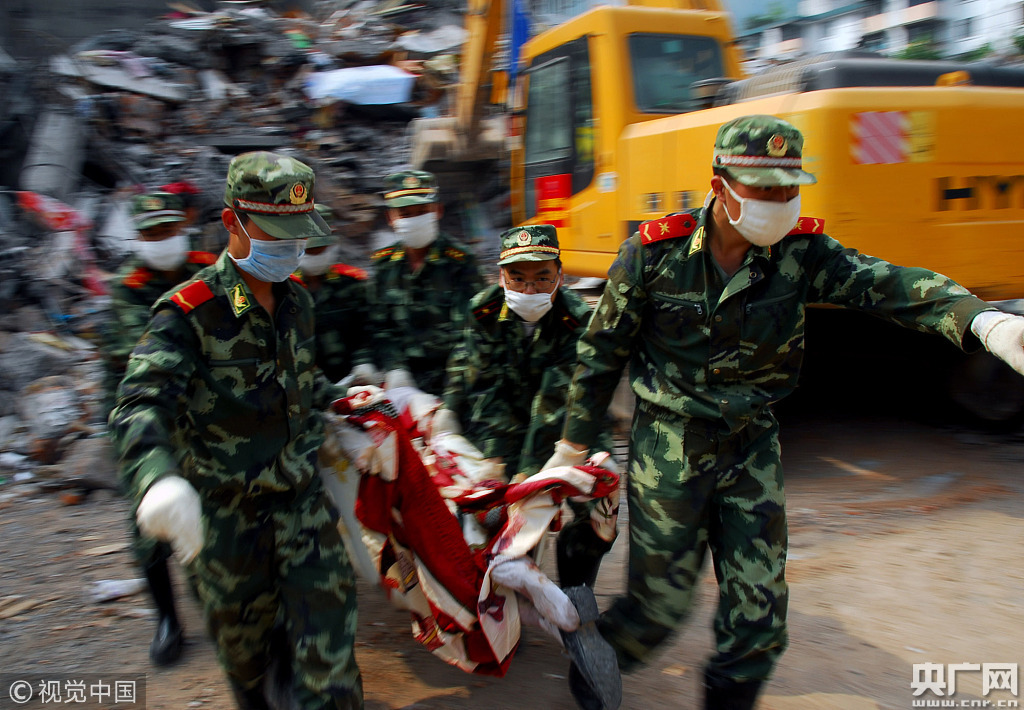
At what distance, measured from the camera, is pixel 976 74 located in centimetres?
455

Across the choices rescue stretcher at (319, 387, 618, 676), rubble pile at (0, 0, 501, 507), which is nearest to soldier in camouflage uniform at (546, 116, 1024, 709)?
rescue stretcher at (319, 387, 618, 676)

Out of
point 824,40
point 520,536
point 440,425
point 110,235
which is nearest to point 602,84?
point 440,425

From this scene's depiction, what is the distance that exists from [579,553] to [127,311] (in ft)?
6.61

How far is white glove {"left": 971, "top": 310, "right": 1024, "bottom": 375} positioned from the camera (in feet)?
6.64

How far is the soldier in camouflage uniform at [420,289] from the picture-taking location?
3.88 m

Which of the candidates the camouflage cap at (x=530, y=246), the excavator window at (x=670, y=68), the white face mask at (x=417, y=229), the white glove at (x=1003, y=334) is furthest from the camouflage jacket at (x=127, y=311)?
the excavator window at (x=670, y=68)

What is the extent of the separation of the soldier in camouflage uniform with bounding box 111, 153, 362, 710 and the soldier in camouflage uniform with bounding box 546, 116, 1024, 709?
2.97 ft

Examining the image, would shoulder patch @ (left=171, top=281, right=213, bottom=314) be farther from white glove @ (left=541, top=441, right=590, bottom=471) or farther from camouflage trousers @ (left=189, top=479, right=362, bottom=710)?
white glove @ (left=541, top=441, right=590, bottom=471)

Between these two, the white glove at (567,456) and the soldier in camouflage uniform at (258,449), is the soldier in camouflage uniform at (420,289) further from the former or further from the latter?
the soldier in camouflage uniform at (258,449)

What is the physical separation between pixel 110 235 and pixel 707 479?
288 inches

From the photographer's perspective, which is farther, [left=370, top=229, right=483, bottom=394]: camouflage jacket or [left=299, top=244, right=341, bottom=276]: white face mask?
[left=370, top=229, right=483, bottom=394]: camouflage jacket

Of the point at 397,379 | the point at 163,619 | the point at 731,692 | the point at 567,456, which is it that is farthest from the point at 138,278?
the point at 731,692

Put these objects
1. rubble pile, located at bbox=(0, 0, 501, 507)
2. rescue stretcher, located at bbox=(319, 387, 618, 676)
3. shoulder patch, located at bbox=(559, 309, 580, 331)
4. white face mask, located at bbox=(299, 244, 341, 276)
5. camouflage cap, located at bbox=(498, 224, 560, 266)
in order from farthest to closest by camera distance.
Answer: rubble pile, located at bbox=(0, 0, 501, 507)
white face mask, located at bbox=(299, 244, 341, 276)
shoulder patch, located at bbox=(559, 309, 580, 331)
camouflage cap, located at bbox=(498, 224, 560, 266)
rescue stretcher, located at bbox=(319, 387, 618, 676)

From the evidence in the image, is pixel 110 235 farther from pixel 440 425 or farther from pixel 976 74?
pixel 976 74
